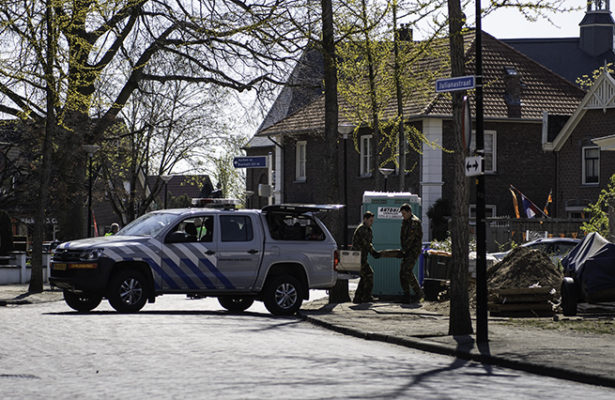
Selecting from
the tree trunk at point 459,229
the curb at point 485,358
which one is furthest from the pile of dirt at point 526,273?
the tree trunk at point 459,229

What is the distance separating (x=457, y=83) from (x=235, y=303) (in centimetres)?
867

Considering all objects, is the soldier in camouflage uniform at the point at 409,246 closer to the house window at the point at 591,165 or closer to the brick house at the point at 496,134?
the brick house at the point at 496,134

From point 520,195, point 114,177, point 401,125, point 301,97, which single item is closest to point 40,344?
point 301,97

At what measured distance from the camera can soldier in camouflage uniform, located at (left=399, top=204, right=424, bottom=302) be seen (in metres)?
21.5

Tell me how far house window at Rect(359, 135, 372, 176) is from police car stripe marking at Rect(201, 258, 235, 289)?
97.4 feet

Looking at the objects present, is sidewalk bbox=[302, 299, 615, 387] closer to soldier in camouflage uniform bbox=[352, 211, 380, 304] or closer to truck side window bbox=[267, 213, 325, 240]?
truck side window bbox=[267, 213, 325, 240]

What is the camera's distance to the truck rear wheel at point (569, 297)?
17453mm

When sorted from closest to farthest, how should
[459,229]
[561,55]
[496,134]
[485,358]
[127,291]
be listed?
[485,358] < [459,229] < [127,291] < [496,134] < [561,55]

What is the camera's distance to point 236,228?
19312mm

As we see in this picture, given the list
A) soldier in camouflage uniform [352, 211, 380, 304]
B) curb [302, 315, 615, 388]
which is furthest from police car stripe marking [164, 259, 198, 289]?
soldier in camouflage uniform [352, 211, 380, 304]

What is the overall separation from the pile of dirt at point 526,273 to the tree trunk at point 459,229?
12.2 ft

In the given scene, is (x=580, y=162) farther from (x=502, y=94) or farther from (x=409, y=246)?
(x=409, y=246)

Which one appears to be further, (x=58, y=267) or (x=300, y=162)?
(x=300, y=162)

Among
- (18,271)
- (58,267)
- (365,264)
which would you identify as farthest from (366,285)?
(18,271)
